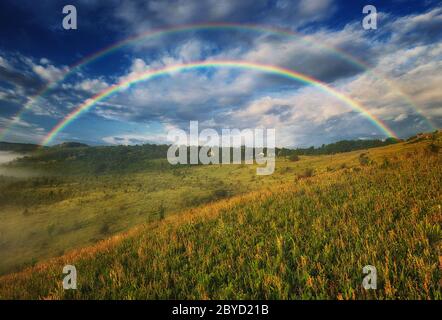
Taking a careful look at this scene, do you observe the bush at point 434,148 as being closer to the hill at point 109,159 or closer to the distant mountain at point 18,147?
the hill at point 109,159

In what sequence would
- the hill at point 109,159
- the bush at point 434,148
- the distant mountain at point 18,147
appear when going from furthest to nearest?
1. the distant mountain at point 18,147
2. the hill at point 109,159
3. the bush at point 434,148

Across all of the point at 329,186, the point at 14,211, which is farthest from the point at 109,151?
the point at 329,186

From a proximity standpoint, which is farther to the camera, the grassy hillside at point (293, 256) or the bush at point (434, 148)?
the bush at point (434, 148)

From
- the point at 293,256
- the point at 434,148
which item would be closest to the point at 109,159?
the point at 434,148

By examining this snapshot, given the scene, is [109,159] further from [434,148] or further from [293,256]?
[293,256]

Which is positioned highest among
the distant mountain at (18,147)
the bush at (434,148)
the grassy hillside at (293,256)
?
the distant mountain at (18,147)

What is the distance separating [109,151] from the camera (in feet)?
374

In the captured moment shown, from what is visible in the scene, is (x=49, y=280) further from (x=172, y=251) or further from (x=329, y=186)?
(x=329, y=186)

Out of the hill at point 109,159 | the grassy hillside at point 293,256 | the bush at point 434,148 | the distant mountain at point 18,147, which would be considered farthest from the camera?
the distant mountain at point 18,147

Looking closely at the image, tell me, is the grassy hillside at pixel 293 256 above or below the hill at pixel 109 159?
below

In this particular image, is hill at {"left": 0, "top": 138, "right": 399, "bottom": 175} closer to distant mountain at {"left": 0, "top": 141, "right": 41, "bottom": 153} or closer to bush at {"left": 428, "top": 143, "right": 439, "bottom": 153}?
distant mountain at {"left": 0, "top": 141, "right": 41, "bottom": 153}

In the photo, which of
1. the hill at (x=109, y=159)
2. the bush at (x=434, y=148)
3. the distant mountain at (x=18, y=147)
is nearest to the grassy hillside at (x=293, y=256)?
the bush at (x=434, y=148)
